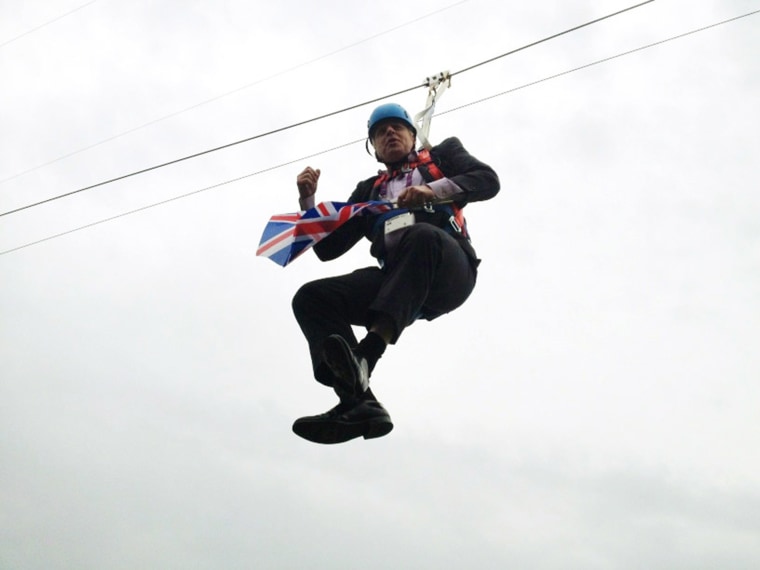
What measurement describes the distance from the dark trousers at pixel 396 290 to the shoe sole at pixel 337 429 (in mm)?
319

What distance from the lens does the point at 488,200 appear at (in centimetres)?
404

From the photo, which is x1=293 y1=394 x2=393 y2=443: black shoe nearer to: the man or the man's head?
the man

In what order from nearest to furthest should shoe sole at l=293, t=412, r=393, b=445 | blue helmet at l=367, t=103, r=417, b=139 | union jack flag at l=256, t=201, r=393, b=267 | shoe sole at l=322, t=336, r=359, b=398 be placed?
1. shoe sole at l=322, t=336, r=359, b=398
2. shoe sole at l=293, t=412, r=393, b=445
3. union jack flag at l=256, t=201, r=393, b=267
4. blue helmet at l=367, t=103, r=417, b=139

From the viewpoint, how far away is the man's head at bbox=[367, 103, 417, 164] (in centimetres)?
427

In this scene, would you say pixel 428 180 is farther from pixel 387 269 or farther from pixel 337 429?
pixel 337 429

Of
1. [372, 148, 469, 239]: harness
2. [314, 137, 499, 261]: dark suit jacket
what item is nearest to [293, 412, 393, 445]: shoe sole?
[314, 137, 499, 261]: dark suit jacket

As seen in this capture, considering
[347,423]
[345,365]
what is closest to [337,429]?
[347,423]

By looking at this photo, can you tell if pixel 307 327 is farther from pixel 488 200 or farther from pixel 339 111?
pixel 339 111

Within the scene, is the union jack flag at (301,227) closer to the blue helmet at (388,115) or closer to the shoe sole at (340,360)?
the blue helmet at (388,115)

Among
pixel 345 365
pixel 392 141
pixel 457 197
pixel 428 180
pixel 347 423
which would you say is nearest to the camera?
pixel 345 365

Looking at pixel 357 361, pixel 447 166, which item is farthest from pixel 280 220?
pixel 357 361

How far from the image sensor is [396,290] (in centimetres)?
352

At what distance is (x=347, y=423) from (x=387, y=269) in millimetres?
824

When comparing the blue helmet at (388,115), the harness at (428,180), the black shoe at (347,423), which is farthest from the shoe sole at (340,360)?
the blue helmet at (388,115)
